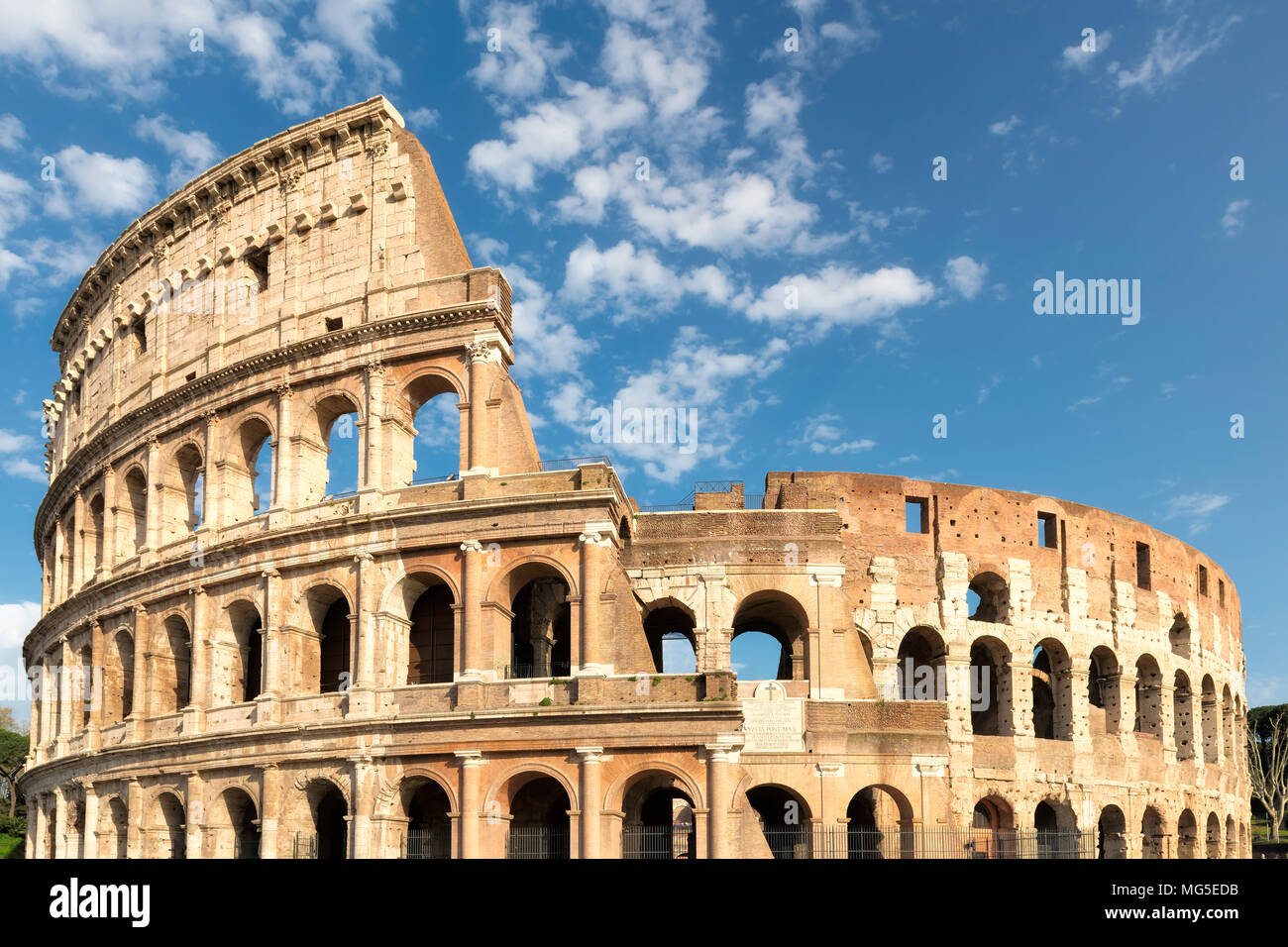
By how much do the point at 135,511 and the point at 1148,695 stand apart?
91.4ft

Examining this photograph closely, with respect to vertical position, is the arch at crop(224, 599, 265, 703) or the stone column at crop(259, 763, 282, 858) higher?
the arch at crop(224, 599, 265, 703)

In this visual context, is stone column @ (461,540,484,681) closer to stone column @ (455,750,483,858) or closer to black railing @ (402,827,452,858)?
stone column @ (455,750,483,858)

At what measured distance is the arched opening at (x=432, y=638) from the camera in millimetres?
25970

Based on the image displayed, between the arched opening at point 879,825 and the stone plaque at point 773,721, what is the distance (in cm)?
203

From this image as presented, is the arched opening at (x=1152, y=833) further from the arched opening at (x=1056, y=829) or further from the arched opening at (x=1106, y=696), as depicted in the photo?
the arched opening at (x=1056, y=829)

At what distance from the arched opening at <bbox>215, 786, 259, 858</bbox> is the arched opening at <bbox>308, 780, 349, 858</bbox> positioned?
1365 mm

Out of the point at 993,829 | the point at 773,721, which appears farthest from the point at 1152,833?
the point at 773,721

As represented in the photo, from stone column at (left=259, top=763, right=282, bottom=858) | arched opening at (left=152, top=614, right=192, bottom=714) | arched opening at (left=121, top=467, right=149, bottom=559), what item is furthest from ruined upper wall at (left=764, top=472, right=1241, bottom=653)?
arched opening at (left=121, top=467, right=149, bottom=559)

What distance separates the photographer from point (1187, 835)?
35.2 metres

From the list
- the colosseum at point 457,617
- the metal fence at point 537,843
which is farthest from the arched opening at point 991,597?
the metal fence at point 537,843

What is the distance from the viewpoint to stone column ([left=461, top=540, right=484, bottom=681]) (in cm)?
2386
